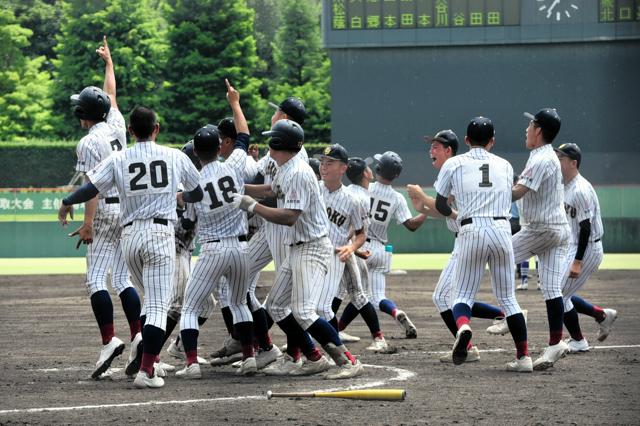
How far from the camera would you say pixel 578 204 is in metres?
10.2

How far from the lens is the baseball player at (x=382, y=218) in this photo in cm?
1147

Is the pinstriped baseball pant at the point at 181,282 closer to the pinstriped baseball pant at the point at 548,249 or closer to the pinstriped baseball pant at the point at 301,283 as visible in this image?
the pinstriped baseball pant at the point at 301,283

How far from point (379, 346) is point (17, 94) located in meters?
48.0

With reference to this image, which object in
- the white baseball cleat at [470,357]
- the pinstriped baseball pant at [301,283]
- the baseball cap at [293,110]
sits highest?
the baseball cap at [293,110]

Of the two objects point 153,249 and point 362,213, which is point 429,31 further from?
point 153,249

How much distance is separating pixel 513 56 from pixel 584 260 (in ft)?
63.7

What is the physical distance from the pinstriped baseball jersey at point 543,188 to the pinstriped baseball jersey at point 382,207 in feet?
6.85

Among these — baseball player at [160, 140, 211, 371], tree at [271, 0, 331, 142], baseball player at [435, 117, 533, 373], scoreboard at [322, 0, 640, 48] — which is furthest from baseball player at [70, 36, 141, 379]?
tree at [271, 0, 331, 142]

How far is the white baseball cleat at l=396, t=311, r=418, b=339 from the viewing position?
1128 cm

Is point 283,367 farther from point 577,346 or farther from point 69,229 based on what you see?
point 69,229

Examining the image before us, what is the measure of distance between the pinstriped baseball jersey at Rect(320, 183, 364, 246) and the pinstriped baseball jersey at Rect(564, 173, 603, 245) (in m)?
1.93

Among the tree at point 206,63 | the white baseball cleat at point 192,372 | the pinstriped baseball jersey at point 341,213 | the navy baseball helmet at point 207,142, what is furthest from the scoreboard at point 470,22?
the tree at point 206,63

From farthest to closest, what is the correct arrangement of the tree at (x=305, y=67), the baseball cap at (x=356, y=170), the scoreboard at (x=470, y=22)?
the tree at (x=305, y=67)
the scoreboard at (x=470, y=22)
the baseball cap at (x=356, y=170)

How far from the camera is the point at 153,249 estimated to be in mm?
8125
